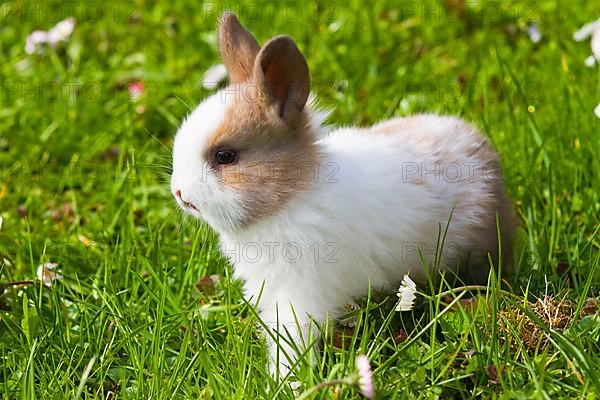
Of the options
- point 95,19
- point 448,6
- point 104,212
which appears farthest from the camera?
point 95,19

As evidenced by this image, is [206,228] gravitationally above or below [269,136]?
below

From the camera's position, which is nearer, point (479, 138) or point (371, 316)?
point (371, 316)

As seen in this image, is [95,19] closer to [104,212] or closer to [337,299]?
[104,212]

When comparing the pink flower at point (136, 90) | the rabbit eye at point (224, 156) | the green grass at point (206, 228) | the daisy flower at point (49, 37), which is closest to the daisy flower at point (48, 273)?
the green grass at point (206, 228)

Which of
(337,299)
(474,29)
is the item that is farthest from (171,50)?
(337,299)

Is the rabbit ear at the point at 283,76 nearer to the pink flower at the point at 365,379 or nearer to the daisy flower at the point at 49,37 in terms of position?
Result: the pink flower at the point at 365,379

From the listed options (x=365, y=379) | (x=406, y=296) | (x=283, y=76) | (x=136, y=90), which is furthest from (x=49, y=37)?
(x=365, y=379)

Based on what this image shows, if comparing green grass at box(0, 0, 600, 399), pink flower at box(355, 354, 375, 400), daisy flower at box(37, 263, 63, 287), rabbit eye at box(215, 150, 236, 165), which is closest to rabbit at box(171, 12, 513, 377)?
rabbit eye at box(215, 150, 236, 165)

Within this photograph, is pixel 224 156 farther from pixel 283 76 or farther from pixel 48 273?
pixel 48 273
